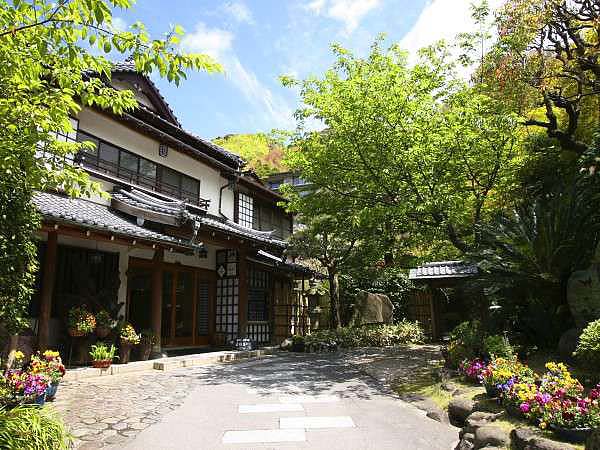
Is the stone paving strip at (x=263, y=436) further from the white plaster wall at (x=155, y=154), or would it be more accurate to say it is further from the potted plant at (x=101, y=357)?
the white plaster wall at (x=155, y=154)

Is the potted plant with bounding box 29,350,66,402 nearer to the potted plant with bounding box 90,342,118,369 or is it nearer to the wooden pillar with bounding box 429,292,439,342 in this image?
the potted plant with bounding box 90,342,118,369

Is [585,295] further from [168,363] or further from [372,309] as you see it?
[372,309]

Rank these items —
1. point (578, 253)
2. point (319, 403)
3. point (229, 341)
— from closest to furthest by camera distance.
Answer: point (319, 403) < point (578, 253) < point (229, 341)

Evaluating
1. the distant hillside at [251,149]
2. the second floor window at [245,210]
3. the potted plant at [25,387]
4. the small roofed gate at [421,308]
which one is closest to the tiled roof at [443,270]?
the small roofed gate at [421,308]

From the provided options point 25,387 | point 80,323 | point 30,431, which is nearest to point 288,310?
point 80,323

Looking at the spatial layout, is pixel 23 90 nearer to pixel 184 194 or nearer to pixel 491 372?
pixel 491 372

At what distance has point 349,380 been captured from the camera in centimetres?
955

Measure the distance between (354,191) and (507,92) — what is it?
15.4 feet

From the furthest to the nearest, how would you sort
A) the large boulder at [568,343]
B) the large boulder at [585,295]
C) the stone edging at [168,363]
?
the stone edging at [168,363] → the large boulder at [568,343] → the large boulder at [585,295]

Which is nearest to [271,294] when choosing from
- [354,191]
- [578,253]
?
[354,191]

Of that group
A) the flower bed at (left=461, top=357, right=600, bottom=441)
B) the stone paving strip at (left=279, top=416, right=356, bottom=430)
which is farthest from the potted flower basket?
the stone paving strip at (left=279, top=416, right=356, bottom=430)

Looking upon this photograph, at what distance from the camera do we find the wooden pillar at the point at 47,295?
8906 millimetres

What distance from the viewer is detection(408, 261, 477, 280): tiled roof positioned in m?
16.6

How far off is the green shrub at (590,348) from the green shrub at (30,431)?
632 centimetres
